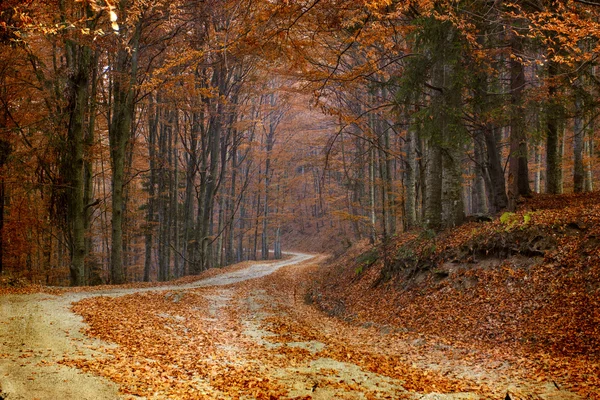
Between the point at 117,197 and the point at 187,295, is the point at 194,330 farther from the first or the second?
the point at 117,197

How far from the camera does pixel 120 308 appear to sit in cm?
875

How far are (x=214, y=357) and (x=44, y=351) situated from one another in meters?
2.26

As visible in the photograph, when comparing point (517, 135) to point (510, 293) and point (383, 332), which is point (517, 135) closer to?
point (510, 293)

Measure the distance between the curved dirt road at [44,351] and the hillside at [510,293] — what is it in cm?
554

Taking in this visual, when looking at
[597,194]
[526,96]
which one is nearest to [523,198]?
[597,194]

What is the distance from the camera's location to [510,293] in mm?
8195

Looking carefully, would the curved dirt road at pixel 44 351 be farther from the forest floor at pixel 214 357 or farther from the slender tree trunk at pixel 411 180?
the slender tree trunk at pixel 411 180

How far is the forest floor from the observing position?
4625 millimetres

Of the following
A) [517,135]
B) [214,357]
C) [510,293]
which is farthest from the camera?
[517,135]

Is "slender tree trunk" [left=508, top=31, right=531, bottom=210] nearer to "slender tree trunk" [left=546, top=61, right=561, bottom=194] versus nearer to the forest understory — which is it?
"slender tree trunk" [left=546, top=61, right=561, bottom=194]

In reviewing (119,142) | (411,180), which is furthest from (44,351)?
(411,180)

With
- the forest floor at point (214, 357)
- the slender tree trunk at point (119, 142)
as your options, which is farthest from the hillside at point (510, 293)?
the slender tree trunk at point (119, 142)

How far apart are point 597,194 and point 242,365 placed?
10.4m

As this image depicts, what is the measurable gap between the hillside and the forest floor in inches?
16.6
